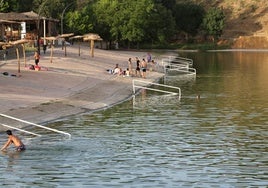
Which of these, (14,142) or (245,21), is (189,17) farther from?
(14,142)

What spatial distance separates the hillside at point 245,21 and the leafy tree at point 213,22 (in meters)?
5.31

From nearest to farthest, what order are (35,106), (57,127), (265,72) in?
(57,127)
(35,106)
(265,72)

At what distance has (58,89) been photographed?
5081cm

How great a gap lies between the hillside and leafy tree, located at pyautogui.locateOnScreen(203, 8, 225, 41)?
17.4ft

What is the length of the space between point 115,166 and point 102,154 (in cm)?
235

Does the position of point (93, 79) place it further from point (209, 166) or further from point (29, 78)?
point (209, 166)

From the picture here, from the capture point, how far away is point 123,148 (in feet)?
95.5

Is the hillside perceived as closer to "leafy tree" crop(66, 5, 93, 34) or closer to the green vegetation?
the green vegetation

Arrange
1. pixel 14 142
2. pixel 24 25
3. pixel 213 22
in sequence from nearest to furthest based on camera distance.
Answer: pixel 14 142 → pixel 24 25 → pixel 213 22

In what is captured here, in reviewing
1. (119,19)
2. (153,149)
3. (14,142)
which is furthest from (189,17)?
(14,142)

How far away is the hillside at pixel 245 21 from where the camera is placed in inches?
6043

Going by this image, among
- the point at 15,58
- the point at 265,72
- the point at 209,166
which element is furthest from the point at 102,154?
the point at 265,72

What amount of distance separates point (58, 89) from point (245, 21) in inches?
4887

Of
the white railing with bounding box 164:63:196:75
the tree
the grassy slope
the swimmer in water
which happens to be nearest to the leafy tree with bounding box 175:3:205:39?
the grassy slope
